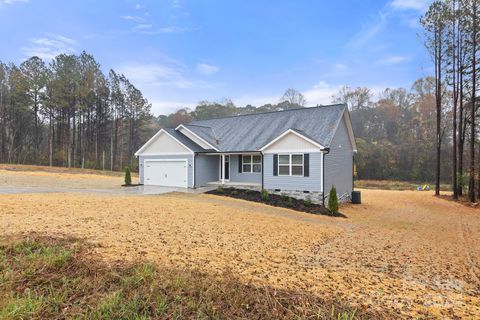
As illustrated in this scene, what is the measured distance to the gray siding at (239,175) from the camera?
17125 millimetres

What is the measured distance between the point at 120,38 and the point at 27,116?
29.7 meters

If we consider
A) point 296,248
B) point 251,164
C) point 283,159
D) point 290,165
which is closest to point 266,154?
point 283,159

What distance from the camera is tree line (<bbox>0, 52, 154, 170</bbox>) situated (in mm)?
32688

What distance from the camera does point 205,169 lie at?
59.5 ft

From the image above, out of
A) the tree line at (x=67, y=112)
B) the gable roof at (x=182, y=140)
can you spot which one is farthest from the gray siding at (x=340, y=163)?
the tree line at (x=67, y=112)

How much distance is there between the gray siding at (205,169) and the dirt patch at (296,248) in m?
7.05

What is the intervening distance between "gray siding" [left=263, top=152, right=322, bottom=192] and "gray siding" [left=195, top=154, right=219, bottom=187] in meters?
4.49

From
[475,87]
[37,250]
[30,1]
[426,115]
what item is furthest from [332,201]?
[426,115]

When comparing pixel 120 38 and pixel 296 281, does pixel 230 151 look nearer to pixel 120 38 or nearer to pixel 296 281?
pixel 120 38

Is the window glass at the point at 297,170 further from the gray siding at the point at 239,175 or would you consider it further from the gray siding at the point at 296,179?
the gray siding at the point at 239,175

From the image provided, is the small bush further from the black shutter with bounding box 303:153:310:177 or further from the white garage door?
the white garage door

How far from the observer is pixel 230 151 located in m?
17.3

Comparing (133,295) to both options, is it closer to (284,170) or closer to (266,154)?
(284,170)

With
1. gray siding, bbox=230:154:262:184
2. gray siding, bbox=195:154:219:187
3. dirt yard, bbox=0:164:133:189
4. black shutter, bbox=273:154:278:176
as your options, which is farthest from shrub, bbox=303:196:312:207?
dirt yard, bbox=0:164:133:189
